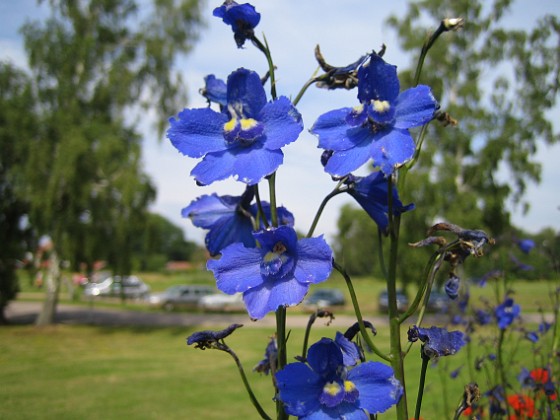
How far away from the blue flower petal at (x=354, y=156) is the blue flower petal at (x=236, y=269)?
0.62ft

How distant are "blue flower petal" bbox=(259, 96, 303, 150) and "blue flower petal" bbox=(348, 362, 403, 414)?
39 cm

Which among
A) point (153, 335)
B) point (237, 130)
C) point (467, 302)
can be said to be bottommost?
point (153, 335)

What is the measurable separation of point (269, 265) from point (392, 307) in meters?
0.24

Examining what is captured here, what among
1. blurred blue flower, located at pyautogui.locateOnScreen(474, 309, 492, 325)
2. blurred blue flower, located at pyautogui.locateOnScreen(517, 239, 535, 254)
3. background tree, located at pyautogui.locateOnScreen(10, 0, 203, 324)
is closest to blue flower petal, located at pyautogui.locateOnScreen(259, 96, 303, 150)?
blurred blue flower, located at pyautogui.locateOnScreen(517, 239, 535, 254)

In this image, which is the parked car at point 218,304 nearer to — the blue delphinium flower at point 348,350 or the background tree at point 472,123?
the background tree at point 472,123

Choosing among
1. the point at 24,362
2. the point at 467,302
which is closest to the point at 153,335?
the point at 24,362

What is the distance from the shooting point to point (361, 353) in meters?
0.93

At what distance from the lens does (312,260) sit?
2.84 ft

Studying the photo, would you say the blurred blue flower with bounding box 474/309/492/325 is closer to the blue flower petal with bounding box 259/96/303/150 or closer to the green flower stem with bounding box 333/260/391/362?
the green flower stem with bounding box 333/260/391/362

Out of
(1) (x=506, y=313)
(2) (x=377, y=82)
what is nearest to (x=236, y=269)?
(2) (x=377, y=82)

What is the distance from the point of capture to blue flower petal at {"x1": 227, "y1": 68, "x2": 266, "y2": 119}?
95 centimetres

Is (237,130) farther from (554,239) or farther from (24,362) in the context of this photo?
(24,362)

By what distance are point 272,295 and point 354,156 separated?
27 cm

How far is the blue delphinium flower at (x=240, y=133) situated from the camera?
884 millimetres
